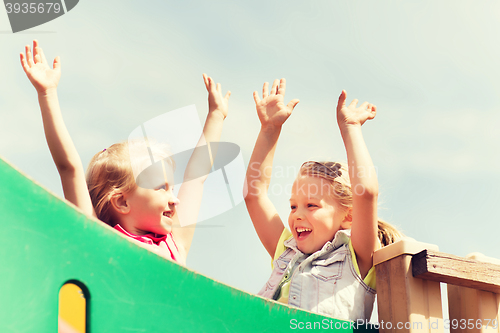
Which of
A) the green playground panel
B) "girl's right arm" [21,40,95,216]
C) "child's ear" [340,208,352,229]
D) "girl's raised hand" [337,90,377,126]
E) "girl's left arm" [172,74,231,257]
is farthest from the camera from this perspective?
"girl's left arm" [172,74,231,257]

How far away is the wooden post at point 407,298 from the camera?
4.62 ft

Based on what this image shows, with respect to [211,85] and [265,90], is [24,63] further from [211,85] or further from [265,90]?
[265,90]

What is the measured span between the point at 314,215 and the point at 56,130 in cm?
116

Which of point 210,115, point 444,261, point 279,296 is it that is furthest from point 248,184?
point 444,261

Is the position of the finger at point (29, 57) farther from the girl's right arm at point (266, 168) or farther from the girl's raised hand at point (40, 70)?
the girl's right arm at point (266, 168)

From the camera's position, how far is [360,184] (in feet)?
6.01

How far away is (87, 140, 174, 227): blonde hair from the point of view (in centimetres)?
211

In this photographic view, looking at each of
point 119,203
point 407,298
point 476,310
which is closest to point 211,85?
point 119,203

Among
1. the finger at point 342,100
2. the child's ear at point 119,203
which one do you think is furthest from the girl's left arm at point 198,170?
the finger at point 342,100

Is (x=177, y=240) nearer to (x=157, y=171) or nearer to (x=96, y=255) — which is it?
(x=157, y=171)

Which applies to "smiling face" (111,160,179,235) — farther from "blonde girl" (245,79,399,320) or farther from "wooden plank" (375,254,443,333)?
"wooden plank" (375,254,443,333)

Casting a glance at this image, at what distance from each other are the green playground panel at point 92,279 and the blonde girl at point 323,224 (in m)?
0.72

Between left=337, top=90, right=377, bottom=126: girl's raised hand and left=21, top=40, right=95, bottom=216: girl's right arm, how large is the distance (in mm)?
1089

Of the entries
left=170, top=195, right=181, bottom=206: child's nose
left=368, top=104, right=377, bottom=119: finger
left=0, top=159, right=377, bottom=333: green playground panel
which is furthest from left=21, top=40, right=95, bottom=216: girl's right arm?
left=368, top=104, right=377, bottom=119: finger
